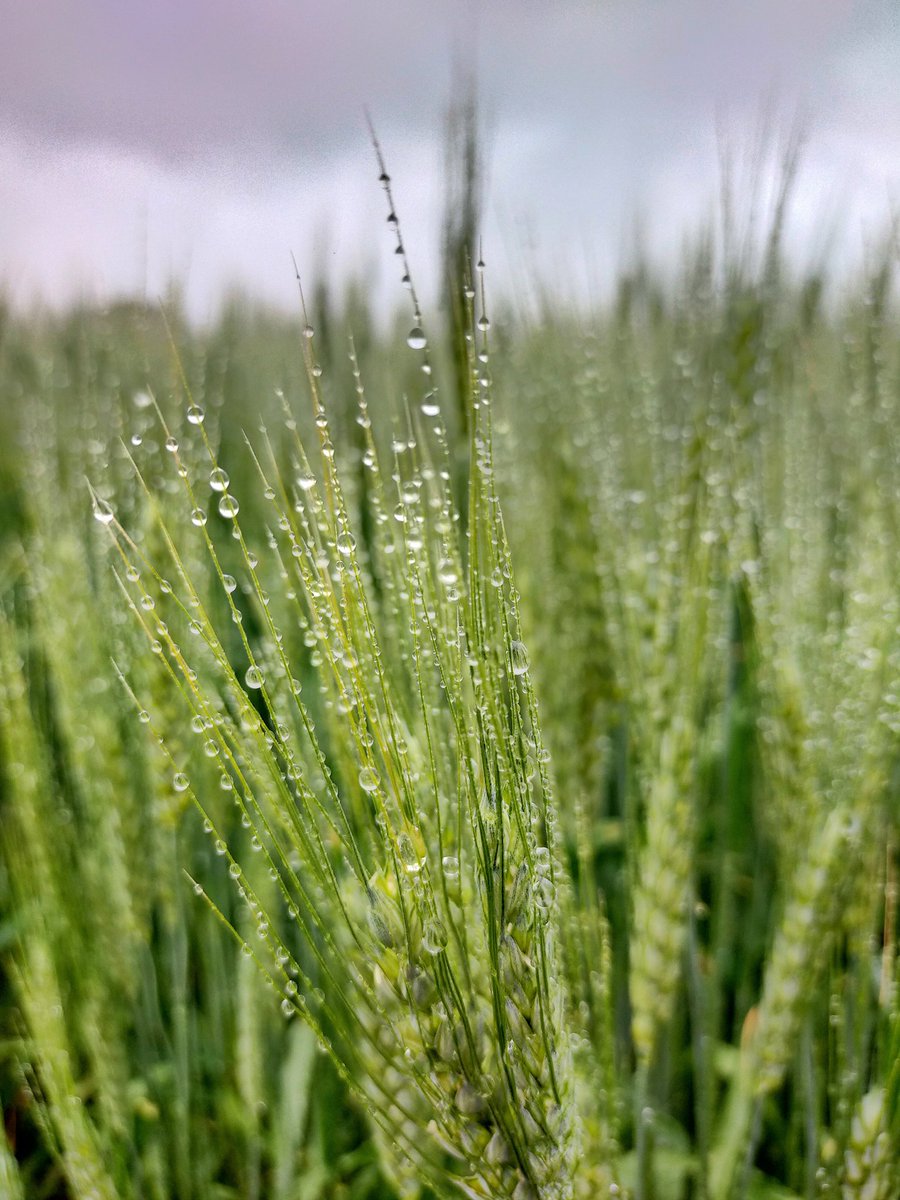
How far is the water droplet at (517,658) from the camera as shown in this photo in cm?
58

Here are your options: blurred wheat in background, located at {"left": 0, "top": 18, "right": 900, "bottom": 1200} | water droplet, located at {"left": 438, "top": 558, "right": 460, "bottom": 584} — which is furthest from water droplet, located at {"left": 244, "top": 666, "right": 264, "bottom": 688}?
water droplet, located at {"left": 438, "top": 558, "right": 460, "bottom": 584}

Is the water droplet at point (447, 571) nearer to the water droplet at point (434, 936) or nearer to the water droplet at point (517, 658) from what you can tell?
the water droplet at point (517, 658)

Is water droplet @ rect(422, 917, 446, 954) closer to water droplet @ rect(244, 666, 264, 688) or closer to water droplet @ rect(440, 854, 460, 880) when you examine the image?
water droplet @ rect(440, 854, 460, 880)

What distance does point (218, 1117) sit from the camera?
1.31m

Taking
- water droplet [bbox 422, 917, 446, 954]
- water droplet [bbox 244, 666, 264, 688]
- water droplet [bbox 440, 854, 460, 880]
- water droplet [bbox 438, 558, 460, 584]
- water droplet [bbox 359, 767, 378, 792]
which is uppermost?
water droplet [bbox 438, 558, 460, 584]

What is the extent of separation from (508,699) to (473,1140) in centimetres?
35

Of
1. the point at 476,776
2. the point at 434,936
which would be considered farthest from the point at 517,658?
the point at 434,936

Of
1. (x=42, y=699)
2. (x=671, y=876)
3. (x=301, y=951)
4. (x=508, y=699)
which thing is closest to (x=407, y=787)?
(x=508, y=699)

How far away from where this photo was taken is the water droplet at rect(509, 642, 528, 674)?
583mm

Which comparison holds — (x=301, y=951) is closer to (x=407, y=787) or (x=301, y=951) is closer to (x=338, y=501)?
(x=407, y=787)

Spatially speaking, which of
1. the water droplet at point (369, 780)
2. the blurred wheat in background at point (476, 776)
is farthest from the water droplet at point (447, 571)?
the water droplet at point (369, 780)

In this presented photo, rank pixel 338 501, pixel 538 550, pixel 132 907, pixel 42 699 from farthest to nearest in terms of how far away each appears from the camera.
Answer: pixel 42 699 < pixel 538 550 < pixel 132 907 < pixel 338 501

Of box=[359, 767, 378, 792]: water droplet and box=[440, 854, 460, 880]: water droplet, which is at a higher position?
box=[359, 767, 378, 792]: water droplet

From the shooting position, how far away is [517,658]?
587mm
